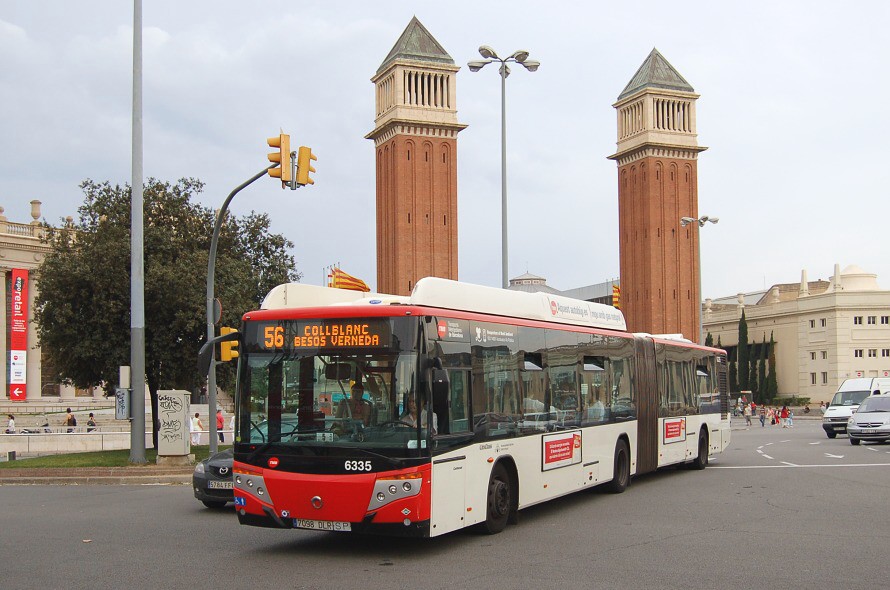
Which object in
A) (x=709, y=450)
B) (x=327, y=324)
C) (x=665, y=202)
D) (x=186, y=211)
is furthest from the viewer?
(x=665, y=202)

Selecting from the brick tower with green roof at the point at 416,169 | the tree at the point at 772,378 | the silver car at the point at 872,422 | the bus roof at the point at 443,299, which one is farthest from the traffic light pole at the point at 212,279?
the tree at the point at 772,378

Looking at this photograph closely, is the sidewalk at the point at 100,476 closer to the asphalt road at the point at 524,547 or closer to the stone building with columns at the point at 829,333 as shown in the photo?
the asphalt road at the point at 524,547

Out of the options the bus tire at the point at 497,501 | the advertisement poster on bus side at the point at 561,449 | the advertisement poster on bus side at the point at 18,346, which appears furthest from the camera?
the advertisement poster on bus side at the point at 18,346

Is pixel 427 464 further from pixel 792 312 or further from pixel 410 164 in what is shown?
pixel 792 312

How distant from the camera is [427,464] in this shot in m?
9.59

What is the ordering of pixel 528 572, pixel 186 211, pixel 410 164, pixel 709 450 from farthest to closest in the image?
pixel 410 164
pixel 186 211
pixel 709 450
pixel 528 572

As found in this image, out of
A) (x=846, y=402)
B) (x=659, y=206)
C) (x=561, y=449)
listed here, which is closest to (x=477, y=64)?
(x=561, y=449)

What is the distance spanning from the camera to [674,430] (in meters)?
18.3

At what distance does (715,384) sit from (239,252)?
1421 centimetres

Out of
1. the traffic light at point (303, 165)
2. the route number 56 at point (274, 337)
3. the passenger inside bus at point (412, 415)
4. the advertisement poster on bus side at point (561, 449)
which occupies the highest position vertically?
the traffic light at point (303, 165)

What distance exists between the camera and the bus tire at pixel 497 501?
438 inches

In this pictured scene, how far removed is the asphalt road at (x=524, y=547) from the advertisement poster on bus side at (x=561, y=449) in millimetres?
710

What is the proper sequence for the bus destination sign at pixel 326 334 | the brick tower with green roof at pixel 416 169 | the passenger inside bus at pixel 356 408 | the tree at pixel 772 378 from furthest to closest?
1. the tree at pixel 772 378
2. the brick tower with green roof at pixel 416 169
3. the bus destination sign at pixel 326 334
4. the passenger inside bus at pixel 356 408

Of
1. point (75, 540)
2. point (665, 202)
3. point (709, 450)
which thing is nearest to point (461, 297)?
point (75, 540)
